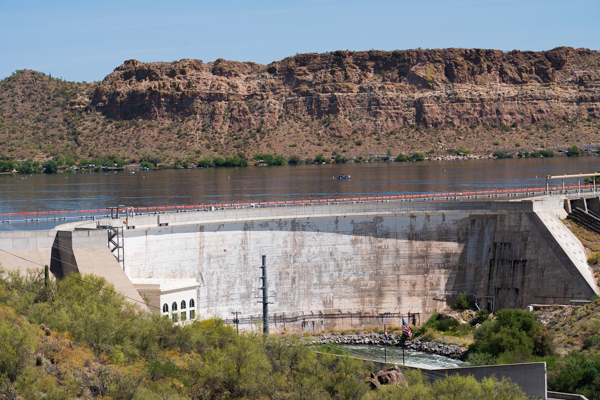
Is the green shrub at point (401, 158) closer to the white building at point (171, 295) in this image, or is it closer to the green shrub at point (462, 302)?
the green shrub at point (462, 302)

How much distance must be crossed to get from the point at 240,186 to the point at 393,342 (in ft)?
206

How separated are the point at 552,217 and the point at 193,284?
1048 inches

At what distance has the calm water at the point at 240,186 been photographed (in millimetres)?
92062

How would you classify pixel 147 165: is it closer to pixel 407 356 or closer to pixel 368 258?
pixel 368 258

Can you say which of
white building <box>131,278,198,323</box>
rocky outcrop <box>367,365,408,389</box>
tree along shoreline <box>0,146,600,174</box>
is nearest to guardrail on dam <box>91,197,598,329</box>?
white building <box>131,278,198,323</box>

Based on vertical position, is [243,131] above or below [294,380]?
above

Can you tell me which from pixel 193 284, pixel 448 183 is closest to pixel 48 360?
pixel 193 284

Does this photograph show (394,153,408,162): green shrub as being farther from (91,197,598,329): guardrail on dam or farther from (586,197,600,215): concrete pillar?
(91,197,598,329): guardrail on dam

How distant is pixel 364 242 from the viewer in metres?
55.9

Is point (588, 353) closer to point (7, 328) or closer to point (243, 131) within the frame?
point (7, 328)

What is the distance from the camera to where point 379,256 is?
55.8 metres

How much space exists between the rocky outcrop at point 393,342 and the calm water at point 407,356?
529 mm

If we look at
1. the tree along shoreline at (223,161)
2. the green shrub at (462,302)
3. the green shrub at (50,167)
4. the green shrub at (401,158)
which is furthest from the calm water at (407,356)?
the green shrub at (401,158)

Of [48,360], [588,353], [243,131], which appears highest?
[243,131]
